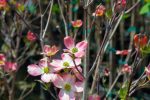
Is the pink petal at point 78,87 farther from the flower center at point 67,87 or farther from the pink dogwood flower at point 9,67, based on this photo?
the pink dogwood flower at point 9,67

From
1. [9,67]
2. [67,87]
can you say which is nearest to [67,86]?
[67,87]

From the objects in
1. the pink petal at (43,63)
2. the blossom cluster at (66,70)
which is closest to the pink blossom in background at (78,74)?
the blossom cluster at (66,70)

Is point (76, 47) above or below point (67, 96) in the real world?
above

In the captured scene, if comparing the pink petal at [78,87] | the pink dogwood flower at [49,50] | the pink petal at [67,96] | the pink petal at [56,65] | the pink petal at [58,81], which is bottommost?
the pink petal at [67,96]

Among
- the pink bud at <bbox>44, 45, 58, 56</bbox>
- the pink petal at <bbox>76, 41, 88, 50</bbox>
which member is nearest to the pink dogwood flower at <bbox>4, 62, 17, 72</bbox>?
the pink bud at <bbox>44, 45, 58, 56</bbox>

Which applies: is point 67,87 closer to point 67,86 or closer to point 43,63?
point 67,86

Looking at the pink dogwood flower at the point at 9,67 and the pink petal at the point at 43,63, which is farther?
Result: the pink dogwood flower at the point at 9,67

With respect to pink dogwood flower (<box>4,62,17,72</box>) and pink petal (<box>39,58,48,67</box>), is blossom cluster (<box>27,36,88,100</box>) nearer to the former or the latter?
pink petal (<box>39,58,48,67</box>)
